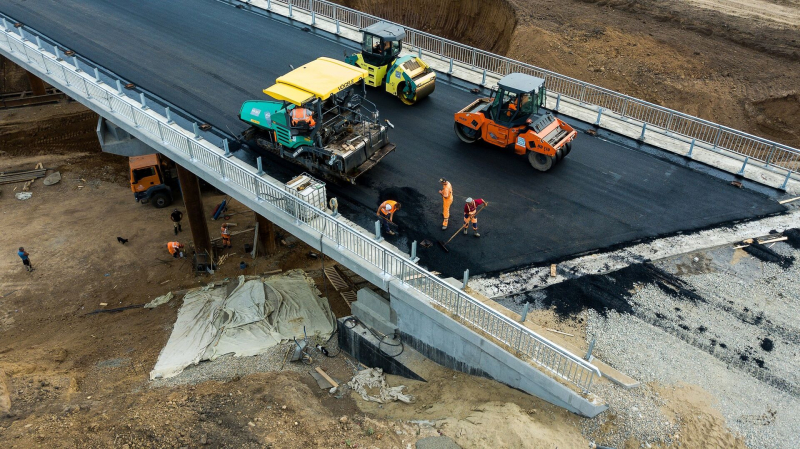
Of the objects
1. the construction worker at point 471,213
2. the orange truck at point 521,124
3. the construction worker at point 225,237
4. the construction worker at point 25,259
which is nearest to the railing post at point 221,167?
the construction worker at point 471,213

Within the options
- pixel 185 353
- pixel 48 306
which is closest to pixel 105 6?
pixel 48 306

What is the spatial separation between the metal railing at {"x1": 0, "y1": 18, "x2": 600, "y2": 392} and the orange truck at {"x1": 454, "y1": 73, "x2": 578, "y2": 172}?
5443 millimetres

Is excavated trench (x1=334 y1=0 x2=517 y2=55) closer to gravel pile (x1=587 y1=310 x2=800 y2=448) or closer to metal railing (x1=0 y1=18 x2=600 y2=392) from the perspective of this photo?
metal railing (x1=0 y1=18 x2=600 y2=392)

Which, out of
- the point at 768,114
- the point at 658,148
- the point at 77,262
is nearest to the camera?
the point at 658,148

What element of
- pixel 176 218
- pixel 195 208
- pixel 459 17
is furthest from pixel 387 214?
pixel 459 17

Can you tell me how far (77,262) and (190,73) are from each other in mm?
9491

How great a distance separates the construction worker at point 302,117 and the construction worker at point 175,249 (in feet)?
36.1

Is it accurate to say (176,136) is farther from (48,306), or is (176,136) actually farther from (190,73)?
(48,306)

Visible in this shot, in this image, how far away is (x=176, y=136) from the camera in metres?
16.5

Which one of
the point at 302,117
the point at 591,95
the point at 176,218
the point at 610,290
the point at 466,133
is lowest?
the point at 176,218

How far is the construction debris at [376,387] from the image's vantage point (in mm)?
13523

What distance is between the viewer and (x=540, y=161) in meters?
16.7

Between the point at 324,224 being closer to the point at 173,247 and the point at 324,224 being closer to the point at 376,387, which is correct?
the point at 376,387

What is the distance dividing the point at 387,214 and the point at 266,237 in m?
9.54
